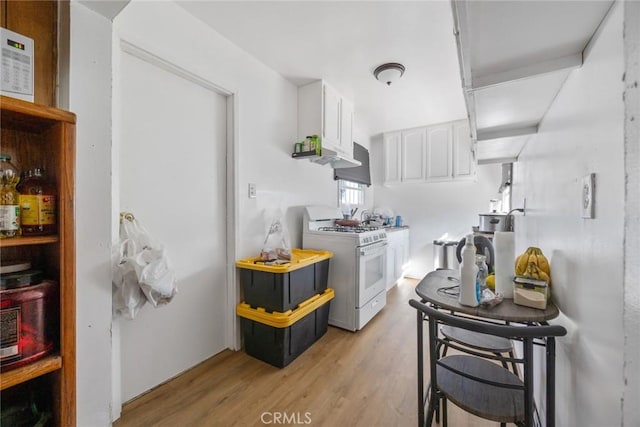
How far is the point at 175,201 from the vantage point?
170cm

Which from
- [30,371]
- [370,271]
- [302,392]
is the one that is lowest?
[302,392]

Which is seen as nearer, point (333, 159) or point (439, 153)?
point (333, 159)

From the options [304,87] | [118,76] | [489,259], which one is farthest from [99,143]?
[304,87]

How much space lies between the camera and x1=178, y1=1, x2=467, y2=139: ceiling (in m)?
1.62

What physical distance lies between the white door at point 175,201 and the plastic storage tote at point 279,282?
0.78 feet

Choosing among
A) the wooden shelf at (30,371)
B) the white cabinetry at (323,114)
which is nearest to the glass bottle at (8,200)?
the wooden shelf at (30,371)

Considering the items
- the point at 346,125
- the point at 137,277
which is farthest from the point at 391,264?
the point at 137,277

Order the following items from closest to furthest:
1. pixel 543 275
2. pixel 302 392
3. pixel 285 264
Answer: pixel 543 275, pixel 302 392, pixel 285 264

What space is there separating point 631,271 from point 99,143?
1.52 meters

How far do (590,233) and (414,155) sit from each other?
11.2ft

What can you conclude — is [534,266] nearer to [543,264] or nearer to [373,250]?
[543,264]

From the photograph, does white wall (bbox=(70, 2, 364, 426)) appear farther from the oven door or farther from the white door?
the oven door

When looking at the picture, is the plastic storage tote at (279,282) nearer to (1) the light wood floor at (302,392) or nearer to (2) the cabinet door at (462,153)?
(1) the light wood floor at (302,392)

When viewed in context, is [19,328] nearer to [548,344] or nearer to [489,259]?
[548,344]
